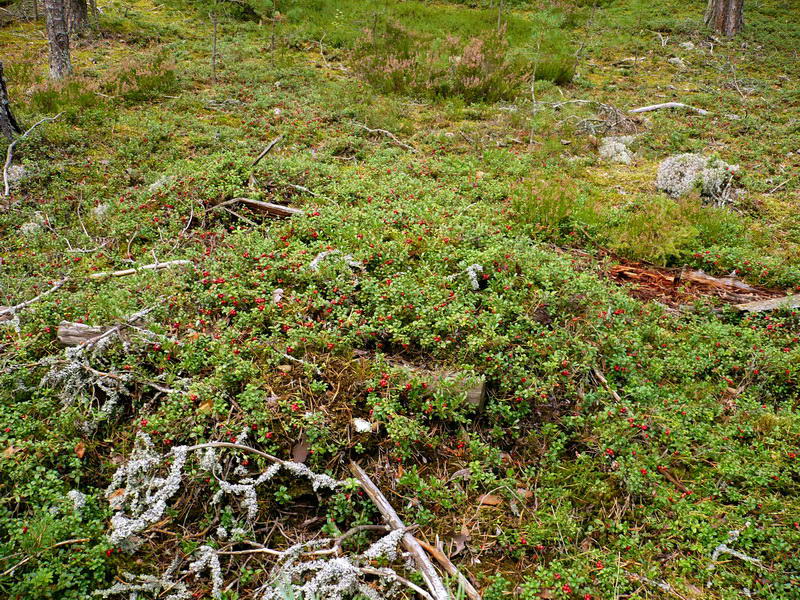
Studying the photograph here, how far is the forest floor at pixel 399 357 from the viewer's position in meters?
3.06

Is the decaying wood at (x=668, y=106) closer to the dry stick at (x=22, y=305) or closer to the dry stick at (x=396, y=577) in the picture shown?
the dry stick at (x=396, y=577)

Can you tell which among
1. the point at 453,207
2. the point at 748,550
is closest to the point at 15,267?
the point at 453,207

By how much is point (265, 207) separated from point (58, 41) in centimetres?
657

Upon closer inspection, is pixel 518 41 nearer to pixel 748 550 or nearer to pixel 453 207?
pixel 453 207

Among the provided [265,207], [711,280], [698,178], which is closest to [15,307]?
[265,207]

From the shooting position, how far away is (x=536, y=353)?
4074 mm

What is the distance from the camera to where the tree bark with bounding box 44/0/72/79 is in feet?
28.0

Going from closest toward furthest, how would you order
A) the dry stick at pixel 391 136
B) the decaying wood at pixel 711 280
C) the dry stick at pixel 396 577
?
the dry stick at pixel 396 577
the decaying wood at pixel 711 280
the dry stick at pixel 391 136

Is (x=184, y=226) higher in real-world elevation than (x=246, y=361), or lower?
higher

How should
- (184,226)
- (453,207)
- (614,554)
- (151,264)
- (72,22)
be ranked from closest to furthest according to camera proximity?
(614,554) < (151,264) < (184,226) < (453,207) < (72,22)

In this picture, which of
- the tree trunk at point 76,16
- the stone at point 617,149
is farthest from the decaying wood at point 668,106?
the tree trunk at point 76,16

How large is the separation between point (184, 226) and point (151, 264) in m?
0.85

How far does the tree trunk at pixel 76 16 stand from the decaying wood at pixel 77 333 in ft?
37.1

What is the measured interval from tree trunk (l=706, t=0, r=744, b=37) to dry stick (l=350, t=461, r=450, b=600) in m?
16.6
